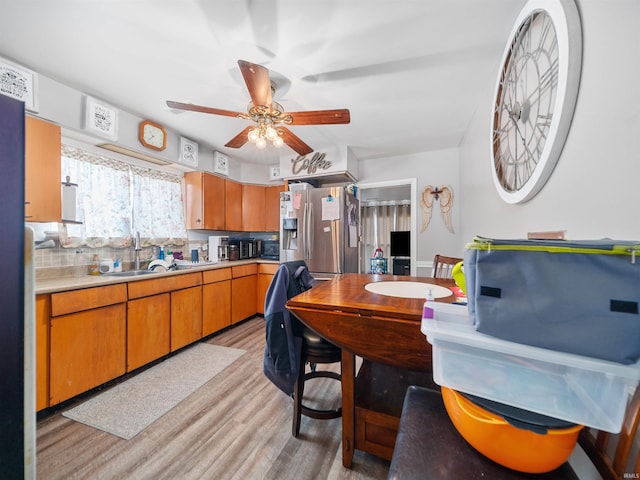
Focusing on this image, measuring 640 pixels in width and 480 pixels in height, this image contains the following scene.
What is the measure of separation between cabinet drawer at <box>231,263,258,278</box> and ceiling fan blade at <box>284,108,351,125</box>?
2117 mm

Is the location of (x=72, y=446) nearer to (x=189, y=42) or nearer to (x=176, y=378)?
(x=176, y=378)

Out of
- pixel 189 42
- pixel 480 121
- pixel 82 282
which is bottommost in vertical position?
pixel 82 282

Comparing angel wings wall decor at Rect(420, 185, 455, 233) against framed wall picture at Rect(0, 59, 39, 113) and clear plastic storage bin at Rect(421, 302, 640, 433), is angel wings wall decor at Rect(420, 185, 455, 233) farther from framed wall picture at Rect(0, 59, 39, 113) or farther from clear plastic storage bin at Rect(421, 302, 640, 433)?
framed wall picture at Rect(0, 59, 39, 113)

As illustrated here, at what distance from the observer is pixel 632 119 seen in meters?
0.64

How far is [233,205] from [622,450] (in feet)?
12.9

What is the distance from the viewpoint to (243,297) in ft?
11.1

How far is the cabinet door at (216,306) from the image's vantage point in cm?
279

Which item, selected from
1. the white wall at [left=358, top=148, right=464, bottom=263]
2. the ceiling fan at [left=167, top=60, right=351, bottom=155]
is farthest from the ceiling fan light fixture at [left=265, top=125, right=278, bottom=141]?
the white wall at [left=358, top=148, right=464, bottom=263]

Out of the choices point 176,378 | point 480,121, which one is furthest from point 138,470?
point 480,121

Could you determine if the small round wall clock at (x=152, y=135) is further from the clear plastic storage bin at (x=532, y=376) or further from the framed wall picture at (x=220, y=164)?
the clear plastic storage bin at (x=532, y=376)

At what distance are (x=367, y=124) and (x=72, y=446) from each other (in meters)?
3.44

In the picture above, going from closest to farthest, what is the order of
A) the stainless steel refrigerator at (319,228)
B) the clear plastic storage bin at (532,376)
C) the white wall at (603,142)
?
the clear plastic storage bin at (532,376)
the white wall at (603,142)
the stainless steel refrigerator at (319,228)

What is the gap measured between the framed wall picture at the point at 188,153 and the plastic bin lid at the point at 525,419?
3.49m

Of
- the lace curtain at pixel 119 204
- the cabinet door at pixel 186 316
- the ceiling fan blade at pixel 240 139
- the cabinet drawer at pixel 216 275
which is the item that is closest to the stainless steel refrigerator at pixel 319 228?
the cabinet drawer at pixel 216 275
